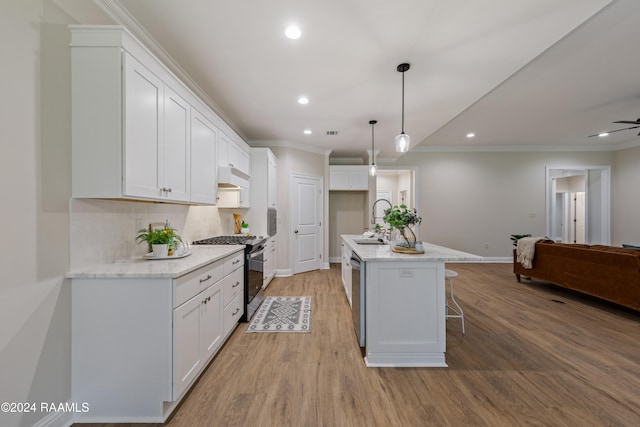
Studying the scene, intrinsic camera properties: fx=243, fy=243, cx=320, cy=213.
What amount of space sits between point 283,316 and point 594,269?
161 inches

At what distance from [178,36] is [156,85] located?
64 centimetres

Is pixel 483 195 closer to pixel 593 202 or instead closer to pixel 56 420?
pixel 593 202

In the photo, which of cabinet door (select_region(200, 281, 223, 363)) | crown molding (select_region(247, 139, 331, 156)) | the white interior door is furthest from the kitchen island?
crown molding (select_region(247, 139, 331, 156))

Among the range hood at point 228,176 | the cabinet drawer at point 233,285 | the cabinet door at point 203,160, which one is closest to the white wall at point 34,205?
the cabinet door at point 203,160

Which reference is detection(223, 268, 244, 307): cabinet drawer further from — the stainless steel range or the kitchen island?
the kitchen island

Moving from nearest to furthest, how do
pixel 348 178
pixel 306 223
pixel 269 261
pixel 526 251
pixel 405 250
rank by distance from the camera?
pixel 405 250 < pixel 526 251 < pixel 269 261 < pixel 306 223 < pixel 348 178

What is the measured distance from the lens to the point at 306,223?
5.30 m

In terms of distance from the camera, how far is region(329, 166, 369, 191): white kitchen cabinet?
5.96m

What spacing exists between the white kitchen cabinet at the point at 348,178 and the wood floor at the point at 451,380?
141 inches

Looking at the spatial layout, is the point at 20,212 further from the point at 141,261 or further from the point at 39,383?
the point at 39,383

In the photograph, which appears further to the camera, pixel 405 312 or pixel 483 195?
pixel 483 195

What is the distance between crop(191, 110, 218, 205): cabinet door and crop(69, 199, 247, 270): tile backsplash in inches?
13.5

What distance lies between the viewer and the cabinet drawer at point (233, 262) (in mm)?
2326

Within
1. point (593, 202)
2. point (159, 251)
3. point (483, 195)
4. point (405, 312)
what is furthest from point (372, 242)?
point (593, 202)
